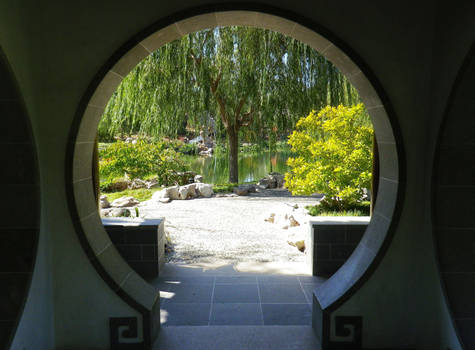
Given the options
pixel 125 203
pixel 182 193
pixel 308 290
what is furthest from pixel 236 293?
pixel 182 193

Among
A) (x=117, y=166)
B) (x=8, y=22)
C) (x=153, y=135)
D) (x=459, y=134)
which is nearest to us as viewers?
(x=8, y=22)

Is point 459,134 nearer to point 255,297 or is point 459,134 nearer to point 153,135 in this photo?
point 255,297

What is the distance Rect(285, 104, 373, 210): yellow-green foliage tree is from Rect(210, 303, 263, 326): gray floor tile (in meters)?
2.62

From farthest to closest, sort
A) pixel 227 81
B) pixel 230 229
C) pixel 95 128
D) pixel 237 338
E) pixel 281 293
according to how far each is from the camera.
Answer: pixel 227 81, pixel 230 229, pixel 281 293, pixel 237 338, pixel 95 128

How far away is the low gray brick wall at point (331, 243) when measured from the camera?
11.7ft

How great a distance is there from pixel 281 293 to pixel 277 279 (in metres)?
0.32

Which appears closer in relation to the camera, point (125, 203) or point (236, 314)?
point (236, 314)

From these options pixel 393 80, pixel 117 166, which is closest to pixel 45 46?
pixel 393 80

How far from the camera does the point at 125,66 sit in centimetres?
211

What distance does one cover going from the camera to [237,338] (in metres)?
2.34

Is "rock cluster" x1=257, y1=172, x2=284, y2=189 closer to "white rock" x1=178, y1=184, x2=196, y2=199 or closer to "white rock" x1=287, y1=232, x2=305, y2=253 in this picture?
"white rock" x1=178, y1=184, x2=196, y2=199

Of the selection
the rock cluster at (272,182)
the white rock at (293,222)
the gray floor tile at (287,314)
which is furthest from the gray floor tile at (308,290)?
the rock cluster at (272,182)

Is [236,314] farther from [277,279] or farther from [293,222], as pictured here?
[293,222]

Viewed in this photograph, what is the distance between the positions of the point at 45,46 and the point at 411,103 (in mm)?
1856
